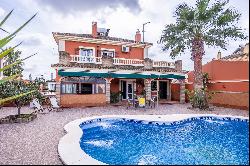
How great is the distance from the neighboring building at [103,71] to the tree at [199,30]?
477 centimetres

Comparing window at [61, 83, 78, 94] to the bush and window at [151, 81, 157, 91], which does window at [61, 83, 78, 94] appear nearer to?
window at [151, 81, 157, 91]

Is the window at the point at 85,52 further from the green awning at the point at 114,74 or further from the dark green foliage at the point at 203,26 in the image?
the dark green foliage at the point at 203,26

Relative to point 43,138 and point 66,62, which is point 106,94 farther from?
point 43,138

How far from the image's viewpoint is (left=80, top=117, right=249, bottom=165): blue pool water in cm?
809

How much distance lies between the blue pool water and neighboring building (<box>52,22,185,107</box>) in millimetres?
8519

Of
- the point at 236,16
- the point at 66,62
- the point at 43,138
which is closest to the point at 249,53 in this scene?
the point at 43,138

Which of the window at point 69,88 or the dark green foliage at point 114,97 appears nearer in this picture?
the window at point 69,88

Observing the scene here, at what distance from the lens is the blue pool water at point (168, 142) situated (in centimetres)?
809

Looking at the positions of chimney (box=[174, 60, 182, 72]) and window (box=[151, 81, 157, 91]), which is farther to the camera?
window (box=[151, 81, 157, 91])

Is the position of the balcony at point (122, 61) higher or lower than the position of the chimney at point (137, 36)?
lower

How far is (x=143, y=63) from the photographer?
2759 centimetres

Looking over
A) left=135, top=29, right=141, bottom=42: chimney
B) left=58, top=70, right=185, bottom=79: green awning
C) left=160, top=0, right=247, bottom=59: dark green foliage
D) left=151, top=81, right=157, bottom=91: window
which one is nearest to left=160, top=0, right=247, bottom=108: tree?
left=160, top=0, right=247, bottom=59: dark green foliage

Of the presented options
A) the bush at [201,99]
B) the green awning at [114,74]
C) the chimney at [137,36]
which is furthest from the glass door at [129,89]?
the bush at [201,99]

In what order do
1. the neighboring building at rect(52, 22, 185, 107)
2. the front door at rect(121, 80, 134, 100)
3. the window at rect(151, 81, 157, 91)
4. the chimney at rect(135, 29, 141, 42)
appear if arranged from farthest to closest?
1. the chimney at rect(135, 29, 141, 42)
2. the window at rect(151, 81, 157, 91)
3. the front door at rect(121, 80, 134, 100)
4. the neighboring building at rect(52, 22, 185, 107)
